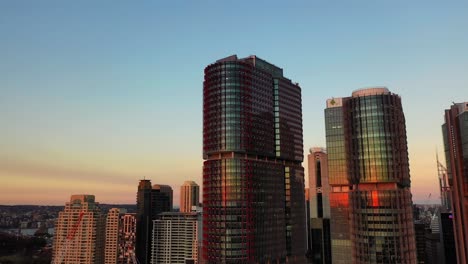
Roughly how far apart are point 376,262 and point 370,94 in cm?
7634

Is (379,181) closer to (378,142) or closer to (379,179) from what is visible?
(379,179)

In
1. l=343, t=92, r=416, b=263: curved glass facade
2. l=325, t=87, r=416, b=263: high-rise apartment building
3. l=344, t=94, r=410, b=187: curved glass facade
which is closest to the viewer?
l=343, t=92, r=416, b=263: curved glass facade

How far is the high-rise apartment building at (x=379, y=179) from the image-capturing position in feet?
561

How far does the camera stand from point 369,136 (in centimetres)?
18162

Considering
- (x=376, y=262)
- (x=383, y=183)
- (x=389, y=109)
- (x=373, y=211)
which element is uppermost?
(x=389, y=109)

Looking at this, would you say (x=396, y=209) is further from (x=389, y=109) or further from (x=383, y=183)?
(x=389, y=109)

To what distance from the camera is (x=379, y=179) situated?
582ft

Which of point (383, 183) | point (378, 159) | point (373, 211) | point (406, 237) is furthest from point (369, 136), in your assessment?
point (406, 237)

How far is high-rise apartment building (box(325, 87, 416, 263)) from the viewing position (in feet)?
561

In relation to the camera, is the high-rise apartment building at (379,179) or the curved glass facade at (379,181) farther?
the high-rise apartment building at (379,179)

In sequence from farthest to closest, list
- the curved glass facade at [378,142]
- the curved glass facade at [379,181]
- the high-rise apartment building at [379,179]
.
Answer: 1. the curved glass facade at [378,142]
2. the high-rise apartment building at [379,179]
3. the curved glass facade at [379,181]

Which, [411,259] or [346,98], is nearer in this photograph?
[411,259]

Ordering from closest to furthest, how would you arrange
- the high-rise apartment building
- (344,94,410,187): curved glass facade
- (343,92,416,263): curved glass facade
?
(343,92,416,263): curved glass facade < the high-rise apartment building < (344,94,410,187): curved glass facade

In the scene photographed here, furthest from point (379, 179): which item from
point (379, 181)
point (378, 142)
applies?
point (378, 142)
